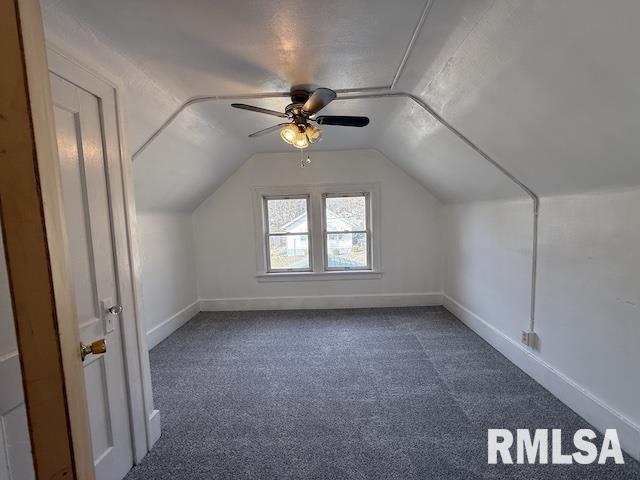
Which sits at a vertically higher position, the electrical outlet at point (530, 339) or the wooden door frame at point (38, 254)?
the wooden door frame at point (38, 254)

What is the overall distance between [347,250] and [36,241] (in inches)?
154

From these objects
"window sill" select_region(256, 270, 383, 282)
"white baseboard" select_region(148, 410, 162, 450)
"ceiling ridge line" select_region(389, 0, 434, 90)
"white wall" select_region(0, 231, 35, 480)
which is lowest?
"white baseboard" select_region(148, 410, 162, 450)

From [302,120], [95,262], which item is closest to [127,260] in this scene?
[95,262]

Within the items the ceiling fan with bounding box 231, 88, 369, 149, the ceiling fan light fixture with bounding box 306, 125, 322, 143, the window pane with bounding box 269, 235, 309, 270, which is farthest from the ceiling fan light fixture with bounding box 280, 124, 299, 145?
the window pane with bounding box 269, 235, 309, 270

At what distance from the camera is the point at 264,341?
10.7ft

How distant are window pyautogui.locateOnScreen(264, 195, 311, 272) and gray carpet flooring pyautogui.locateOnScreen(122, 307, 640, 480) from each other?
121cm

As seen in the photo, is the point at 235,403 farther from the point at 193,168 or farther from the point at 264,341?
the point at 193,168

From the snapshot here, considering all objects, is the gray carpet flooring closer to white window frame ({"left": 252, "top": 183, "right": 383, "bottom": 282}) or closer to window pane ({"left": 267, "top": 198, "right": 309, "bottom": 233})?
white window frame ({"left": 252, "top": 183, "right": 383, "bottom": 282})

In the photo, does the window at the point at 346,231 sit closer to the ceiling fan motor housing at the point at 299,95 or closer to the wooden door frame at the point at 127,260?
the ceiling fan motor housing at the point at 299,95

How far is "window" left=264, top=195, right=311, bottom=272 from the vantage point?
433cm

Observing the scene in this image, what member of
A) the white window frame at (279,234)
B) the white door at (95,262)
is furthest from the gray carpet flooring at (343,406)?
the white window frame at (279,234)

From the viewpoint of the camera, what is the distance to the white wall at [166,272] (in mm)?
3156

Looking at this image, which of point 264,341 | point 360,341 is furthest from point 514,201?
point 264,341

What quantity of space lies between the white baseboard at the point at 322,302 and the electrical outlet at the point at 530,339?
178 centimetres
